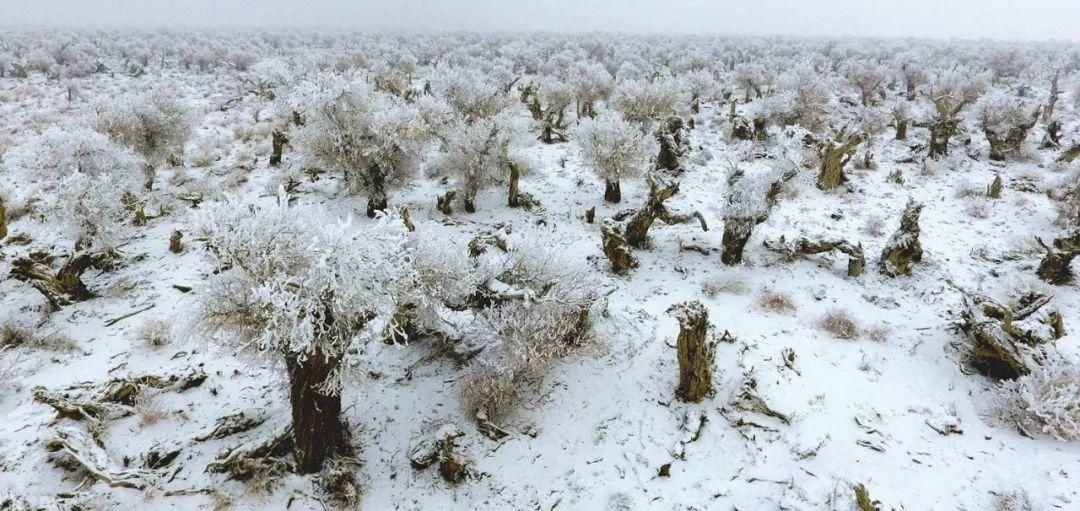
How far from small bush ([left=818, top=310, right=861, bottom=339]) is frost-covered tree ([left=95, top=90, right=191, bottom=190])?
22.3m

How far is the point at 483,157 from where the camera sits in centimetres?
1803

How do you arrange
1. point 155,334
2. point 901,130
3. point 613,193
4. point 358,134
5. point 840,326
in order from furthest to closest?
point 901,130 < point 613,193 < point 358,134 < point 840,326 < point 155,334

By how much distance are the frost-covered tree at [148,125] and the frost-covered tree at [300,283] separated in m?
15.4

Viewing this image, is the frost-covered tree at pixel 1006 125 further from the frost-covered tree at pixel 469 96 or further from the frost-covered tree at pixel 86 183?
the frost-covered tree at pixel 86 183

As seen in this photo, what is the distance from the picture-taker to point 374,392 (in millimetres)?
10242

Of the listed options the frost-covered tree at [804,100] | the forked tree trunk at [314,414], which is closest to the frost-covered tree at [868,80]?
the frost-covered tree at [804,100]

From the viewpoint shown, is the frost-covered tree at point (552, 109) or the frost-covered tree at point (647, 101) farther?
the frost-covered tree at point (552, 109)

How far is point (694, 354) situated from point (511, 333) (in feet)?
11.2

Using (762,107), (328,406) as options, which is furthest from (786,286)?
(762,107)

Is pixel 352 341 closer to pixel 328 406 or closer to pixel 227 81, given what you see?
pixel 328 406

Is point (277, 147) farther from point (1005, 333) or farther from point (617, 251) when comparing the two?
point (1005, 333)

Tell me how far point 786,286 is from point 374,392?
33.7 ft

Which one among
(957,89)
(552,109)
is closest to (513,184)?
→ (552,109)

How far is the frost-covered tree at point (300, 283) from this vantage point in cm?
674
